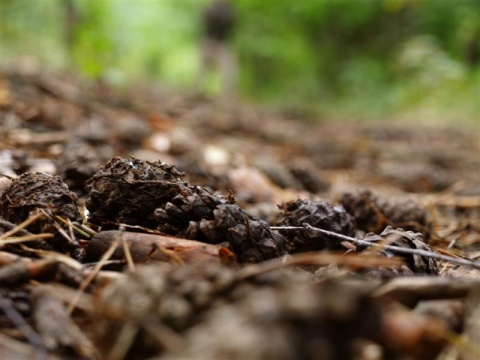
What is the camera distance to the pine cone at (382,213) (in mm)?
1496

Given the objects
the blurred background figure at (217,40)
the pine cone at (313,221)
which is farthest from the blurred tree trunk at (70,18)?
the pine cone at (313,221)

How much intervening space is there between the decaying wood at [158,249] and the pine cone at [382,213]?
2.43ft

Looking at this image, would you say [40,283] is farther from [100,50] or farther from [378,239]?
[100,50]

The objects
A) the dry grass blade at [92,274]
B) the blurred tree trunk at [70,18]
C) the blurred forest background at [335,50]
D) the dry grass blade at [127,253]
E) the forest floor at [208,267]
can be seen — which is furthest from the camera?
the blurred forest background at [335,50]

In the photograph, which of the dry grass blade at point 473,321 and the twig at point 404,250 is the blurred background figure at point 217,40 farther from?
the dry grass blade at point 473,321

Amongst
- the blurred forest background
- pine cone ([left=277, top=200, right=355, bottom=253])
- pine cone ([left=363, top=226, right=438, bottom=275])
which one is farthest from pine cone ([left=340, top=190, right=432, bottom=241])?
the blurred forest background

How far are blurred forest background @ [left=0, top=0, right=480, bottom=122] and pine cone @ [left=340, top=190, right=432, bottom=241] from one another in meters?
6.21

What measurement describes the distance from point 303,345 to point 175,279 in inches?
8.0

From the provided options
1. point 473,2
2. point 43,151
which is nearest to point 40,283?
point 43,151

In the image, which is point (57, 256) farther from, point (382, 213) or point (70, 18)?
point (70, 18)

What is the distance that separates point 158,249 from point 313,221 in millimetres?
465

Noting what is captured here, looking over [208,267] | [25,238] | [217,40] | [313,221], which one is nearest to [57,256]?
[25,238]

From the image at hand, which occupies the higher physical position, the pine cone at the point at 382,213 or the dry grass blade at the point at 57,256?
the dry grass blade at the point at 57,256

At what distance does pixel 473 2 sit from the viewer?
30.7 feet
